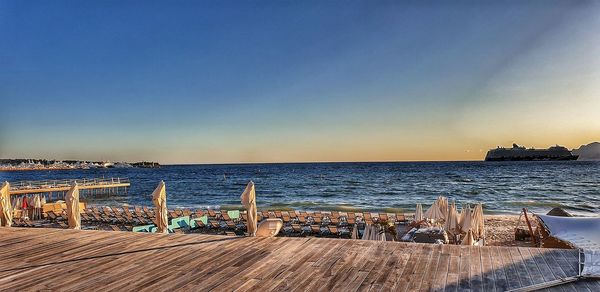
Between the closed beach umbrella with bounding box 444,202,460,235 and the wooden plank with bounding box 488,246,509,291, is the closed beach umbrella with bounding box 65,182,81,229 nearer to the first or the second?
the wooden plank with bounding box 488,246,509,291

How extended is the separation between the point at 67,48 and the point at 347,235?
18640 mm

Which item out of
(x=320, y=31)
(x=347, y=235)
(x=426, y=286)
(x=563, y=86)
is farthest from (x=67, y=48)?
(x=563, y=86)

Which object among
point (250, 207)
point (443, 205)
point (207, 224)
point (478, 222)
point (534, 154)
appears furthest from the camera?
point (534, 154)

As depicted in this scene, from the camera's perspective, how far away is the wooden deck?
420 cm

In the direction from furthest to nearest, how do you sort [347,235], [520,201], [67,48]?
[520,201]
[67,48]
[347,235]

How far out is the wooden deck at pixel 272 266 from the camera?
4203mm

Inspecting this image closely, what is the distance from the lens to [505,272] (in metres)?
4.50

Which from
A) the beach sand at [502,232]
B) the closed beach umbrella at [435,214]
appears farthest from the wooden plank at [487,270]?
the beach sand at [502,232]

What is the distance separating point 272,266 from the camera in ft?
16.2

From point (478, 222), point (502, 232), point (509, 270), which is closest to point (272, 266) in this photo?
point (509, 270)

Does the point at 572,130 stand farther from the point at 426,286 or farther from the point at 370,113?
the point at 426,286

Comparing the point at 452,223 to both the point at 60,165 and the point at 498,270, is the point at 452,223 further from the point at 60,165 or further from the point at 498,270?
the point at 60,165

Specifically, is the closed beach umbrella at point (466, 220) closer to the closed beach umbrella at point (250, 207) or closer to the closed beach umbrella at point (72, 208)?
the closed beach umbrella at point (250, 207)

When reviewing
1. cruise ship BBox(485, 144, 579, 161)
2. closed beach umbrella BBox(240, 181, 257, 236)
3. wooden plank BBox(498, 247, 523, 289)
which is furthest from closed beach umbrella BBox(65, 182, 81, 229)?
cruise ship BBox(485, 144, 579, 161)
